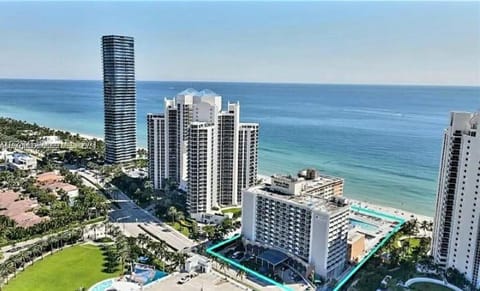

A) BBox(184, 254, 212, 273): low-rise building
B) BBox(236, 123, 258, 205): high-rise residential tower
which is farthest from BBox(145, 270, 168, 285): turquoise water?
BBox(236, 123, 258, 205): high-rise residential tower

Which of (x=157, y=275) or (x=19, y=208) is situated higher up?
(x=19, y=208)

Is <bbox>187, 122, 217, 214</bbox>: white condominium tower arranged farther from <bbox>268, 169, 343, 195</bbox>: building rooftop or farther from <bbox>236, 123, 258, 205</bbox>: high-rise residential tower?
<bbox>268, 169, 343, 195</bbox>: building rooftop

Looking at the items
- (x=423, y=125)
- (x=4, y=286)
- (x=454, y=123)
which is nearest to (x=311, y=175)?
(x=454, y=123)

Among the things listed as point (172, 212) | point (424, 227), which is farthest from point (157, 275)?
point (424, 227)

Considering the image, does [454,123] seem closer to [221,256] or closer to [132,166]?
[221,256]

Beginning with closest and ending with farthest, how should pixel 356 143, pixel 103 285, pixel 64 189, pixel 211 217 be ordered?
pixel 103 285 → pixel 211 217 → pixel 64 189 → pixel 356 143

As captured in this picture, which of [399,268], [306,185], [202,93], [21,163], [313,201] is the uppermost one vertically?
[202,93]

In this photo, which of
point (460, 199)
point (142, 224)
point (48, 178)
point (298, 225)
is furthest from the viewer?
point (48, 178)

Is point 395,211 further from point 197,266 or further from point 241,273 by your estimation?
point 197,266
